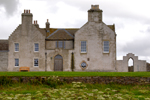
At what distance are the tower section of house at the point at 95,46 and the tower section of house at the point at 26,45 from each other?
231 inches

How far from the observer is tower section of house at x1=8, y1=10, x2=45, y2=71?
43.6 meters

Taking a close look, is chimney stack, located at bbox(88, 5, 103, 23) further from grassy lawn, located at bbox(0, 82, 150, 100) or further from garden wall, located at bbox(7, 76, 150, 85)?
grassy lawn, located at bbox(0, 82, 150, 100)

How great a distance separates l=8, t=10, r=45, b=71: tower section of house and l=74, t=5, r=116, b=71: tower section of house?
5876mm

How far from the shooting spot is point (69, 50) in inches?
1708

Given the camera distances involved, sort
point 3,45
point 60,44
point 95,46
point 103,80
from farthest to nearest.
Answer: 1. point 3,45
2. point 60,44
3. point 95,46
4. point 103,80

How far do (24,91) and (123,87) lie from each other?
8.93 m

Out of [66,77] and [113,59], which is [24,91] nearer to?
[66,77]

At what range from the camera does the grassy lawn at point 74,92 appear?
19125 millimetres

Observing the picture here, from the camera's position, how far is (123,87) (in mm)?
24672

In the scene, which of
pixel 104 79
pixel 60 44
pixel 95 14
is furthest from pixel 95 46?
pixel 104 79

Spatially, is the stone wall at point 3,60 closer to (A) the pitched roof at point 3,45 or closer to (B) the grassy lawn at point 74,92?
(A) the pitched roof at point 3,45

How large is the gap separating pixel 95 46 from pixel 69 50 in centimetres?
419

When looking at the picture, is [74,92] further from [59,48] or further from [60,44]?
[60,44]

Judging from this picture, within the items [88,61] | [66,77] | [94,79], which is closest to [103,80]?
[94,79]
